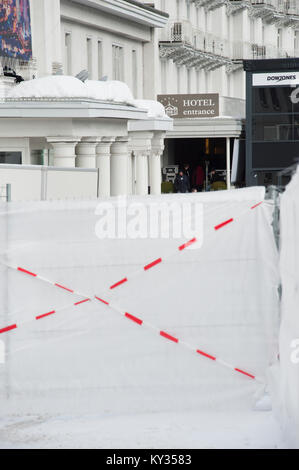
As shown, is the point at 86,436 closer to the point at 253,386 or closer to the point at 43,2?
the point at 253,386

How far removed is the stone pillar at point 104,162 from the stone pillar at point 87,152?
117cm

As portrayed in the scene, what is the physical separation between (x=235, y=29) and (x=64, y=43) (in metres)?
31.6

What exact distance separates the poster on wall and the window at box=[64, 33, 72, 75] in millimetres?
6822

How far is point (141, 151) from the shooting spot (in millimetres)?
39969

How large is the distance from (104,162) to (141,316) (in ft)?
69.9

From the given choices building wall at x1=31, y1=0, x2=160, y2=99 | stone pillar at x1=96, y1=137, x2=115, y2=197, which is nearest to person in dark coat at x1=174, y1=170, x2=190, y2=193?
building wall at x1=31, y1=0, x2=160, y2=99

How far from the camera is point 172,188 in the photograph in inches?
2101

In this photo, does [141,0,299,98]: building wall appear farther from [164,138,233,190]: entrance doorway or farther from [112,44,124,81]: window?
[112,44,124,81]: window

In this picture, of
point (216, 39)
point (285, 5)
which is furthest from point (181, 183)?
point (285, 5)

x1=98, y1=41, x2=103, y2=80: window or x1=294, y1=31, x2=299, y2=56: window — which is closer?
x1=98, y1=41, x2=103, y2=80: window

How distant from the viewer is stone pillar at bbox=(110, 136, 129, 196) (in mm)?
31511

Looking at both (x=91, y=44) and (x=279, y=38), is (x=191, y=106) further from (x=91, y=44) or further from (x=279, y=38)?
(x=279, y=38)

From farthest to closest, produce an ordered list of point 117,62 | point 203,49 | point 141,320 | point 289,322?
point 203,49 < point 117,62 < point 141,320 < point 289,322

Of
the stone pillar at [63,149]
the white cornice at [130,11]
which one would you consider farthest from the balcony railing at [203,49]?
the stone pillar at [63,149]
